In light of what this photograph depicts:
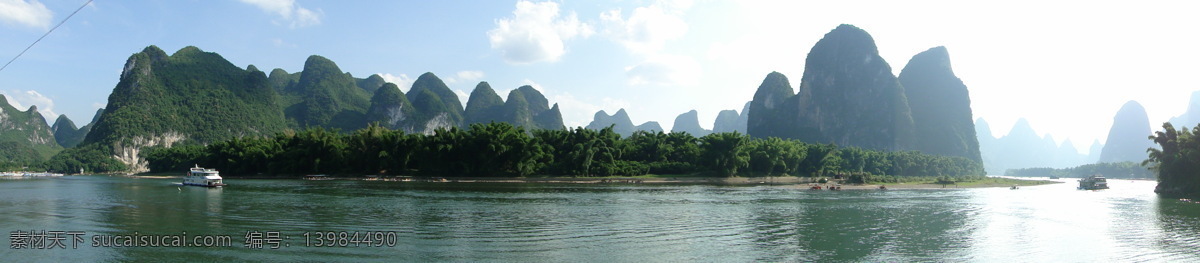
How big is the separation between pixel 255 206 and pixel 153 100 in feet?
406

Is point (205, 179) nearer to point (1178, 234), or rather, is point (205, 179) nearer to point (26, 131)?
point (1178, 234)

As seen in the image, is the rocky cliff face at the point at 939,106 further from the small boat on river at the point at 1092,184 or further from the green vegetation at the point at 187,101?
the green vegetation at the point at 187,101

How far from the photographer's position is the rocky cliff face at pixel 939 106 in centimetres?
Result: 16900

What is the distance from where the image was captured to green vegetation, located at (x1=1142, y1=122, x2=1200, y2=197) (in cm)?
4038

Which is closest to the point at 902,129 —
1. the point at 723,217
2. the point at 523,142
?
the point at 523,142

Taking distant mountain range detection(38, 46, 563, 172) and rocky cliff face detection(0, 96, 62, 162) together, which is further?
rocky cliff face detection(0, 96, 62, 162)

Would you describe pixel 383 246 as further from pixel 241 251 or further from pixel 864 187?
pixel 864 187

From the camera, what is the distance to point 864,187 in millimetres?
52281

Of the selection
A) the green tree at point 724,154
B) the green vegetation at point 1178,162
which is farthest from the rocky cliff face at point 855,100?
the green vegetation at point 1178,162

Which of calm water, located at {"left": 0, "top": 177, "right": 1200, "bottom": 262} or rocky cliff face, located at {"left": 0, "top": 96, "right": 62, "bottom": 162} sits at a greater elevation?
rocky cliff face, located at {"left": 0, "top": 96, "right": 62, "bottom": 162}

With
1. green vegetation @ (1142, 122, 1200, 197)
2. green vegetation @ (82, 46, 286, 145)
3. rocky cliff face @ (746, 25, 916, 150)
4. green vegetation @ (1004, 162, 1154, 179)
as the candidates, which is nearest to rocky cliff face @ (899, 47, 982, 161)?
rocky cliff face @ (746, 25, 916, 150)

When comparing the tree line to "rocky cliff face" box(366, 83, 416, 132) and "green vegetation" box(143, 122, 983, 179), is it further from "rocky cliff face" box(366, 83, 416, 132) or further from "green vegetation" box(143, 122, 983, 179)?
"rocky cliff face" box(366, 83, 416, 132)

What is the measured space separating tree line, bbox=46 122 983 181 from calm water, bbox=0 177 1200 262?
30309 mm

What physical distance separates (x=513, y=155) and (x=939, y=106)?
159 m
